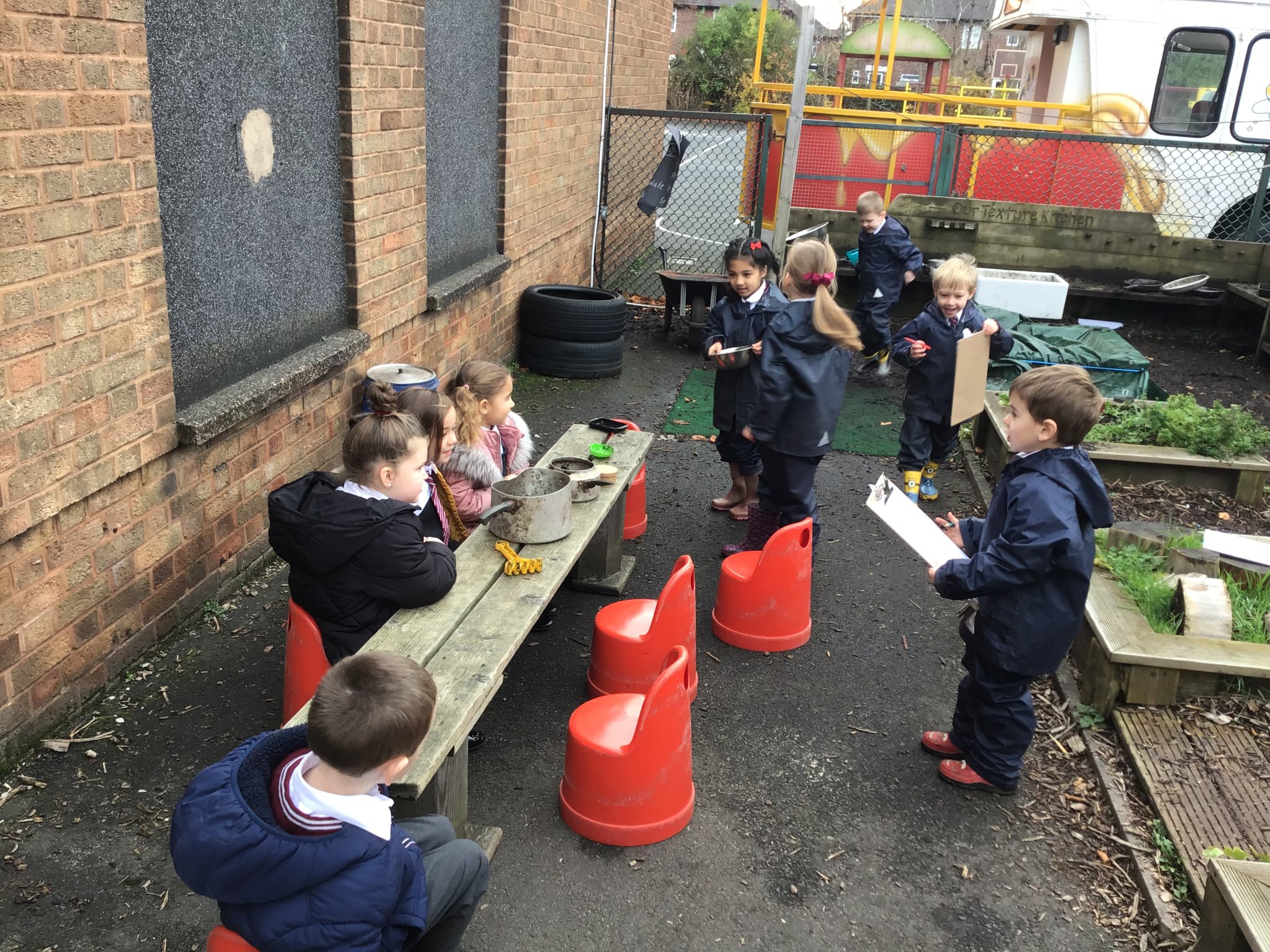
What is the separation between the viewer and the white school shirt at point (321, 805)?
2.06 meters

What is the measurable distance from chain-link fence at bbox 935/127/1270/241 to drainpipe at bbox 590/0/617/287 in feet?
12.4

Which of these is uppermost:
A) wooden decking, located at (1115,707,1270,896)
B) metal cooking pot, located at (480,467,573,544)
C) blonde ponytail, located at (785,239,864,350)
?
blonde ponytail, located at (785,239,864,350)

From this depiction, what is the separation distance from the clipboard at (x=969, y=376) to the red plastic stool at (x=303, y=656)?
143 inches

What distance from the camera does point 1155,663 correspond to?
4.03 m

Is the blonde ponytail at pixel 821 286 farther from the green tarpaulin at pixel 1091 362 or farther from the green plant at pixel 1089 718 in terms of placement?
the green tarpaulin at pixel 1091 362

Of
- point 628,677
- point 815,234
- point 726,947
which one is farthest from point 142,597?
point 815,234

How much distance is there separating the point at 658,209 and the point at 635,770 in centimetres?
1086

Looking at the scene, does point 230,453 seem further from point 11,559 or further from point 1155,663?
point 1155,663

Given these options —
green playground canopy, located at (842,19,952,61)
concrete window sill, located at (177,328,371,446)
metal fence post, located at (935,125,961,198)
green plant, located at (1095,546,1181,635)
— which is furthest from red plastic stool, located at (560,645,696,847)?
green playground canopy, located at (842,19,952,61)

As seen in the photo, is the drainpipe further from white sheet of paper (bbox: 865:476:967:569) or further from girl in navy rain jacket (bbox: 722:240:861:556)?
white sheet of paper (bbox: 865:476:967:569)

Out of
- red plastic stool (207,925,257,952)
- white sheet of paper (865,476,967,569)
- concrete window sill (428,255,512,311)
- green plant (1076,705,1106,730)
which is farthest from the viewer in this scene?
concrete window sill (428,255,512,311)

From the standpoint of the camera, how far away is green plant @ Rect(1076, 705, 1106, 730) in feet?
13.4

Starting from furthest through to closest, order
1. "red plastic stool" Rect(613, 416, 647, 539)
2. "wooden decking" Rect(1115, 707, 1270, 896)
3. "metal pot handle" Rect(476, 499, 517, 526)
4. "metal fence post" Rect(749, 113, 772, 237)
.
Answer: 1. "metal fence post" Rect(749, 113, 772, 237)
2. "red plastic stool" Rect(613, 416, 647, 539)
3. "metal pot handle" Rect(476, 499, 517, 526)
4. "wooden decking" Rect(1115, 707, 1270, 896)

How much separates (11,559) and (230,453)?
1315 millimetres
